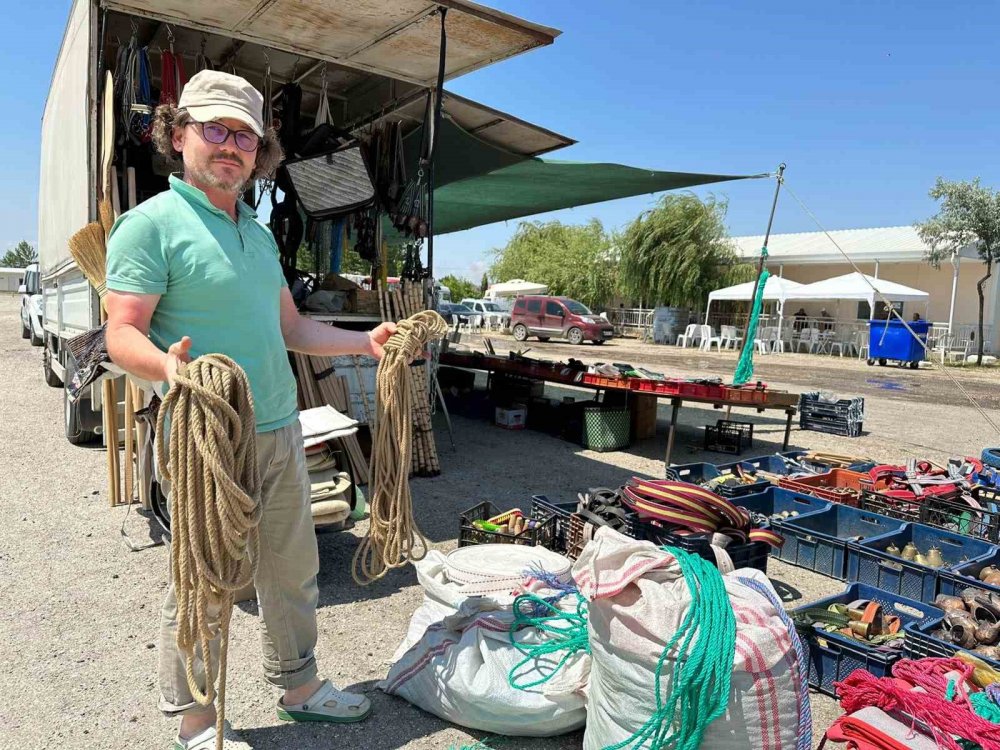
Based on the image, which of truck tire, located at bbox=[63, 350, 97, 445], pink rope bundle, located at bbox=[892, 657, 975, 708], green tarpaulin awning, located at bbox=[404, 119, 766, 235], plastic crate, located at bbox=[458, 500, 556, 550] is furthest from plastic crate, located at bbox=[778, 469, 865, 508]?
truck tire, located at bbox=[63, 350, 97, 445]

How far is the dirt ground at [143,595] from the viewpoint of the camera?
101 inches

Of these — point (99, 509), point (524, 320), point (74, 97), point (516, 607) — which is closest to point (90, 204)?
point (74, 97)

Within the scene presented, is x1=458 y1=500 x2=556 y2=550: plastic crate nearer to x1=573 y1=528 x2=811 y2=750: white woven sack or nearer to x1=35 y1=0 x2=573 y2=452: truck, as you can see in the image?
x1=573 y1=528 x2=811 y2=750: white woven sack

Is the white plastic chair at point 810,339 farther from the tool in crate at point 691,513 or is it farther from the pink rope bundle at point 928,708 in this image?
the pink rope bundle at point 928,708

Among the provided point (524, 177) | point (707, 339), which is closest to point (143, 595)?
point (524, 177)

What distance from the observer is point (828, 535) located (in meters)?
4.51

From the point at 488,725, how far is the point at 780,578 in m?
2.43

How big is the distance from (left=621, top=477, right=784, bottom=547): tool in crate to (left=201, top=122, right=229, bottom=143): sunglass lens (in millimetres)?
2573

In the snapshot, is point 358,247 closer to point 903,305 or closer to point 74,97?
point 74,97

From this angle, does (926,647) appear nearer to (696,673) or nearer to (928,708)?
(928,708)

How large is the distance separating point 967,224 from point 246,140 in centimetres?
2538

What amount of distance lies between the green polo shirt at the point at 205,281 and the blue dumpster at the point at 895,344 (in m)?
21.5

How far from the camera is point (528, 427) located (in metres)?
8.69

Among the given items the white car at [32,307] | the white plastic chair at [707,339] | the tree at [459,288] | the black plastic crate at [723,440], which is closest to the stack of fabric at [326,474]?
the black plastic crate at [723,440]
